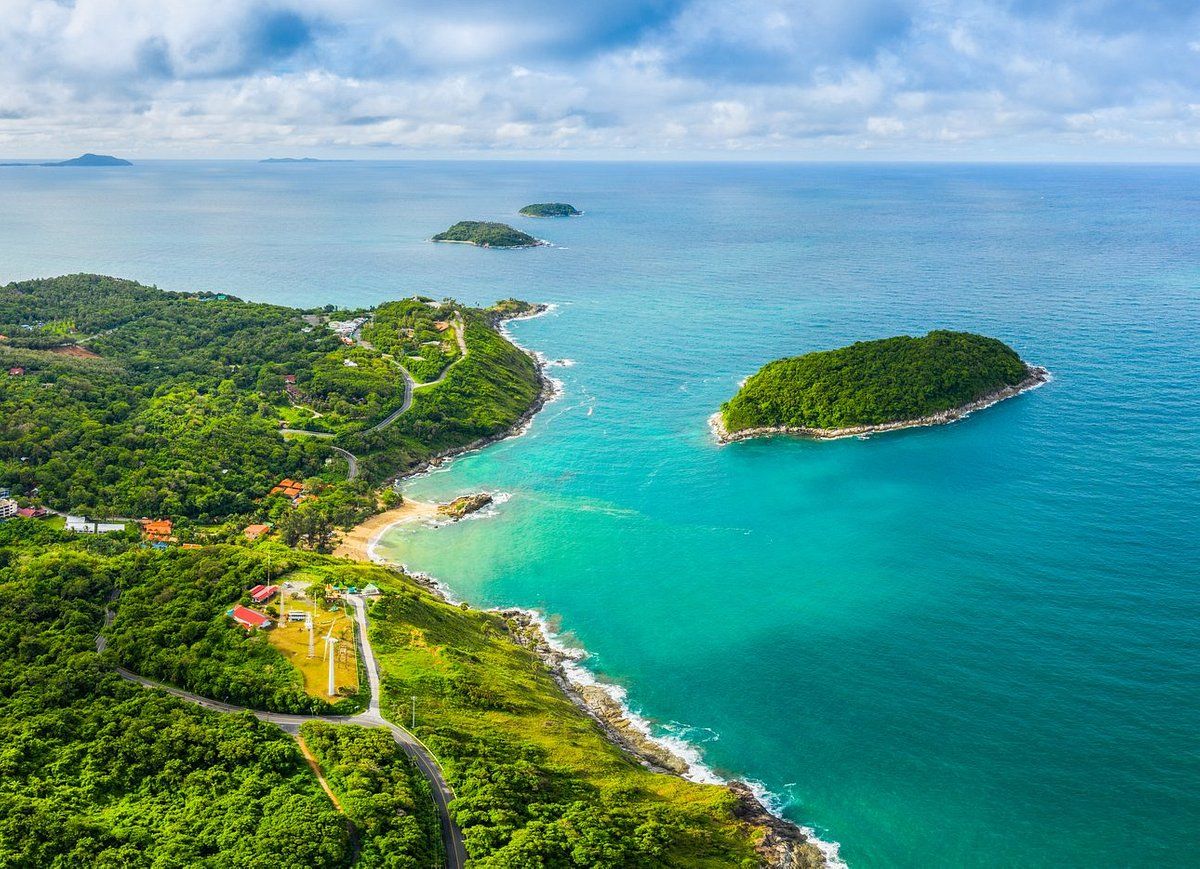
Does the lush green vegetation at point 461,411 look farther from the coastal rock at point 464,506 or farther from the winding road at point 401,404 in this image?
the coastal rock at point 464,506

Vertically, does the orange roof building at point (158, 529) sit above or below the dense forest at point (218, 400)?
below

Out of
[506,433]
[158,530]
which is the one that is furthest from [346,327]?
[158,530]

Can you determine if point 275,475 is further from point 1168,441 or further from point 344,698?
point 1168,441

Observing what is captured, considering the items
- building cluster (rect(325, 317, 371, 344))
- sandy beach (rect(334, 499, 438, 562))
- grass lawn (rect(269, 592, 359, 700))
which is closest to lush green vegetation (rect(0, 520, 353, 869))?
grass lawn (rect(269, 592, 359, 700))

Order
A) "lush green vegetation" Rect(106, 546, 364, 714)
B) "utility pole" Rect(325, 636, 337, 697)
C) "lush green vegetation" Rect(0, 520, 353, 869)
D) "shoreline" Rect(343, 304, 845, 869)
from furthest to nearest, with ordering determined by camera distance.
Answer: "utility pole" Rect(325, 636, 337, 697), "lush green vegetation" Rect(106, 546, 364, 714), "shoreline" Rect(343, 304, 845, 869), "lush green vegetation" Rect(0, 520, 353, 869)

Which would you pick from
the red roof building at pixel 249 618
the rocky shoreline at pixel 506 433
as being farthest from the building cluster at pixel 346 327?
the red roof building at pixel 249 618

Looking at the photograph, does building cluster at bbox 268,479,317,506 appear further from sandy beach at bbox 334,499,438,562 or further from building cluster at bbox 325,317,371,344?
building cluster at bbox 325,317,371,344

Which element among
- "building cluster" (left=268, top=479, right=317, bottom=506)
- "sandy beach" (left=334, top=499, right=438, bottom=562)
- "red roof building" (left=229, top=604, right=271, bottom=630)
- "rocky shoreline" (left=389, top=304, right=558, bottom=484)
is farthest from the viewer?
"rocky shoreline" (left=389, top=304, right=558, bottom=484)
